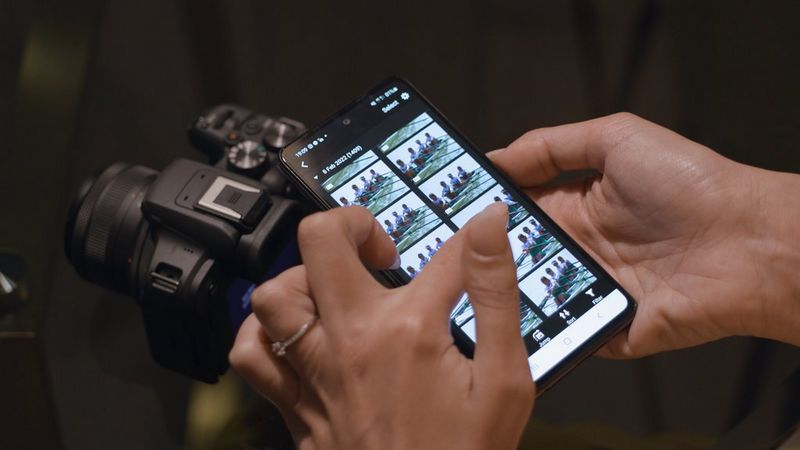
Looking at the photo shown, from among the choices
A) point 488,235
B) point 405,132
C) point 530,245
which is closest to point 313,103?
point 405,132

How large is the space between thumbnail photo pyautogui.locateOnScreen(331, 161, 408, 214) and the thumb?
19cm

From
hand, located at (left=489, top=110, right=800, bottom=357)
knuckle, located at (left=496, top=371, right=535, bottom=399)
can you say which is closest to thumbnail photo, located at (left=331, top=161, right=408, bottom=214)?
hand, located at (left=489, top=110, right=800, bottom=357)

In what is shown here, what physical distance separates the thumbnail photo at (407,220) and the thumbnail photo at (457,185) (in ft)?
0.04

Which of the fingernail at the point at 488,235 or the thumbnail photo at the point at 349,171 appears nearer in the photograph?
the fingernail at the point at 488,235

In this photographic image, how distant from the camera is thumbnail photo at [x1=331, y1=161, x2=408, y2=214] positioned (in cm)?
69

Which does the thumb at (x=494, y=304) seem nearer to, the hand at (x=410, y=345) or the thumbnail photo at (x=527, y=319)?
the hand at (x=410, y=345)

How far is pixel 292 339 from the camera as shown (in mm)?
536

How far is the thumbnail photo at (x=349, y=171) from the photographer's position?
69 cm

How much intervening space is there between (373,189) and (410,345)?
0.21 m

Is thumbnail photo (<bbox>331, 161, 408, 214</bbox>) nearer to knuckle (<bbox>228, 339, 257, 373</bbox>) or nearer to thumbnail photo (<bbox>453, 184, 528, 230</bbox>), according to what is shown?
thumbnail photo (<bbox>453, 184, 528, 230</bbox>)

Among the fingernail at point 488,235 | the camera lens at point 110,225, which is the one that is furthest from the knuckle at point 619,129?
the camera lens at point 110,225

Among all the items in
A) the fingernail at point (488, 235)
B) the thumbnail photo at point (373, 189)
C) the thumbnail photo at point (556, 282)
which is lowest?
the thumbnail photo at point (556, 282)

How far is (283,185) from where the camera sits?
2.38ft

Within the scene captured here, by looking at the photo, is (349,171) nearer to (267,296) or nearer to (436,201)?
(436,201)
